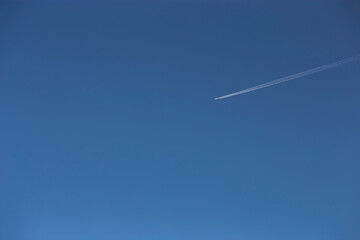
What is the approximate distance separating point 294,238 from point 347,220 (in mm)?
285

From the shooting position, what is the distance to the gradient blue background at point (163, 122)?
1.38m

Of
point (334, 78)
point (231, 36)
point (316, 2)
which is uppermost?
point (316, 2)

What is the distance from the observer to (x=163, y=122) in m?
1.41

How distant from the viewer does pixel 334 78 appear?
137cm

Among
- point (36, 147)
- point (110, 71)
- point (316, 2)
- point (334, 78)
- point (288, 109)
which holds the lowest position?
point (36, 147)

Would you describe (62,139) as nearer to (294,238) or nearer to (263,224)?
(263,224)

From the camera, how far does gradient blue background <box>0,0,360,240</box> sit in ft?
4.54

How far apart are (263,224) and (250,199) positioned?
149mm

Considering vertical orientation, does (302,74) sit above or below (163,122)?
above

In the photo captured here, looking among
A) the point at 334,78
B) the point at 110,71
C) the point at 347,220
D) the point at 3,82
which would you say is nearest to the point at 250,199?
the point at 347,220

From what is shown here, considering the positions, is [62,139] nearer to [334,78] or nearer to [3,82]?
[3,82]

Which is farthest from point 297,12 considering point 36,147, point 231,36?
point 36,147

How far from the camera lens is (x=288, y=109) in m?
1.38

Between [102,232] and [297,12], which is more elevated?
[297,12]
